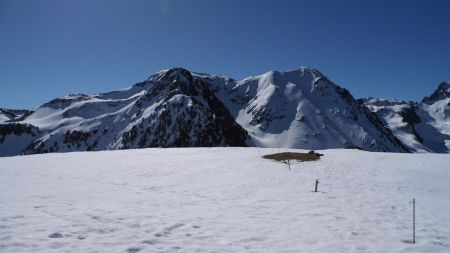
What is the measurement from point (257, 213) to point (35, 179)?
512 inches

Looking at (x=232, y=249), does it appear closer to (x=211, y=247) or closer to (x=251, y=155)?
(x=211, y=247)

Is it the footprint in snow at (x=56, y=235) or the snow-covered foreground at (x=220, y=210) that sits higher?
the snow-covered foreground at (x=220, y=210)

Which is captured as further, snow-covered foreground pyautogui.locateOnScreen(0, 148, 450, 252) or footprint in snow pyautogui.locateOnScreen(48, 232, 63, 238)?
snow-covered foreground pyautogui.locateOnScreen(0, 148, 450, 252)

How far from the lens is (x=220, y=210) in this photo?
41.1 feet

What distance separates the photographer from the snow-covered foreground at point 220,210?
28.9ft

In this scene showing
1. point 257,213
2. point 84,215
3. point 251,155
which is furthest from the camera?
point 251,155

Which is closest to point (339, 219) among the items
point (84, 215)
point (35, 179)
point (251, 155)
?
point (84, 215)

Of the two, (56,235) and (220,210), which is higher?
(220,210)

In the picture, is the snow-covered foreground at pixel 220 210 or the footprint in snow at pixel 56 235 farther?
the snow-covered foreground at pixel 220 210

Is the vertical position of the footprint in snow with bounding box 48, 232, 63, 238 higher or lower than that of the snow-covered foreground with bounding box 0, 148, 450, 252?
lower

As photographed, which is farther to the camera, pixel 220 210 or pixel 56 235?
pixel 220 210

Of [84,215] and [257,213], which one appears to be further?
[257,213]

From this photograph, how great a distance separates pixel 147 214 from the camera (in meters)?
11.3

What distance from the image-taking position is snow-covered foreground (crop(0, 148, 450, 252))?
881 centimetres
